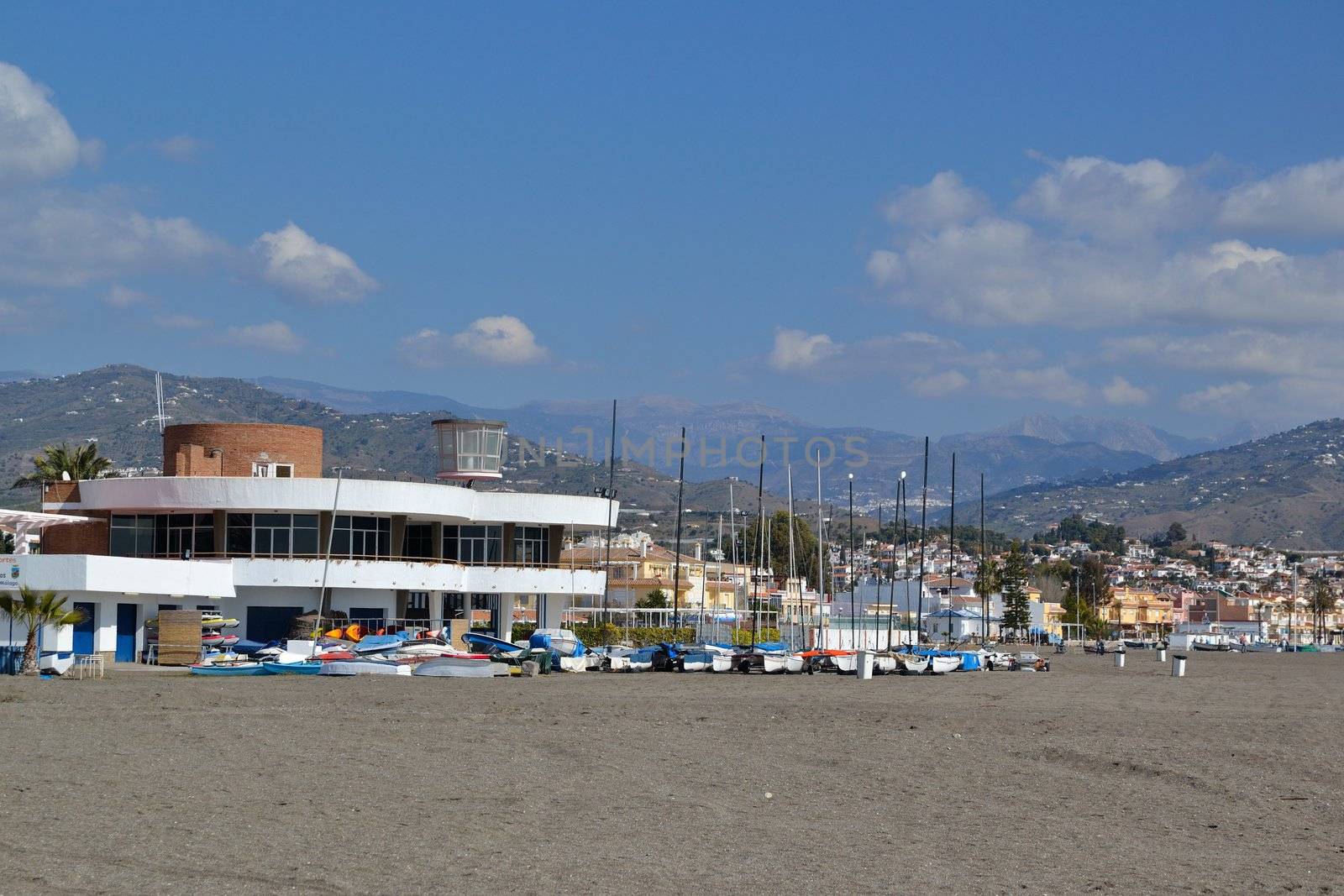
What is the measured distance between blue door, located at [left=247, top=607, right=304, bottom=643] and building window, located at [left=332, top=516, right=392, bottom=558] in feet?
10.2

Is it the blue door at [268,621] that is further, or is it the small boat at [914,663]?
the blue door at [268,621]

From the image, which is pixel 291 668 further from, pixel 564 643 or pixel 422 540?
pixel 422 540

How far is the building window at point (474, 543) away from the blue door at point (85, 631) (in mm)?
18244

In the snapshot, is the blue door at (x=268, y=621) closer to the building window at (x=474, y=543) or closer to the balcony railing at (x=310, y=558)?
the balcony railing at (x=310, y=558)

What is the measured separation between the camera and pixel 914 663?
60844mm

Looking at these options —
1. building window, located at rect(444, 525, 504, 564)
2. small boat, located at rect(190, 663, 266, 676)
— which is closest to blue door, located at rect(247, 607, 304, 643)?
building window, located at rect(444, 525, 504, 564)

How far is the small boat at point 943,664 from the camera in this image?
61.6 meters

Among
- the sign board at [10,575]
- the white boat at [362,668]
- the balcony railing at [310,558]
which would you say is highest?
the balcony railing at [310,558]

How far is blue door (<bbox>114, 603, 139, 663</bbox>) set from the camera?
5775 cm

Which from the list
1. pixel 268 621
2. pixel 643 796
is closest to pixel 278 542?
pixel 268 621

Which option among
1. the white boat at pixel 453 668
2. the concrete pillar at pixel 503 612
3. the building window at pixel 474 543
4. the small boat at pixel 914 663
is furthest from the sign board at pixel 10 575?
the small boat at pixel 914 663

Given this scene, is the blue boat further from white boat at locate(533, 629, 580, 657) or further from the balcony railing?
the balcony railing

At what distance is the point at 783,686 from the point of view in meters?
48.8

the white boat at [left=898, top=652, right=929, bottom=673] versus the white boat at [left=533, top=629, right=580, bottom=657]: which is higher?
the white boat at [left=533, top=629, right=580, bottom=657]
